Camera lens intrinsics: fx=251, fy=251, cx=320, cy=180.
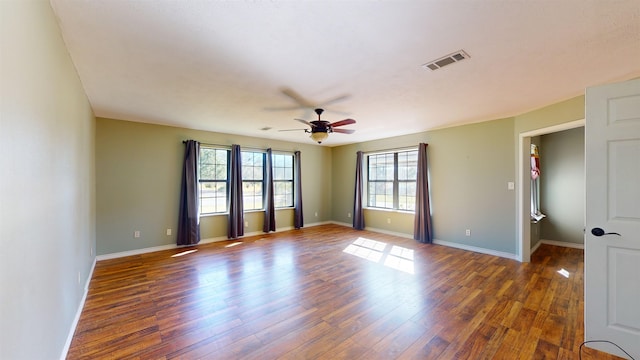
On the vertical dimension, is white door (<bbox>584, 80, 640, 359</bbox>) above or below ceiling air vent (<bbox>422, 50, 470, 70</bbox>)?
below

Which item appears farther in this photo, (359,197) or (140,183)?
(359,197)

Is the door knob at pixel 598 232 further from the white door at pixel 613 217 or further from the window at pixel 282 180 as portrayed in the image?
the window at pixel 282 180

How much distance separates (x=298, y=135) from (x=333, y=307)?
416 cm

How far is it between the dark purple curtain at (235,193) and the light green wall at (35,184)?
11.0 ft

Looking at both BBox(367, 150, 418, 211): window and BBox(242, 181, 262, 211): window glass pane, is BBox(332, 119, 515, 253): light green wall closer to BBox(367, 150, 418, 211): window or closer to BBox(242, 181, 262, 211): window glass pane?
BBox(367, 150, 418, 211): window

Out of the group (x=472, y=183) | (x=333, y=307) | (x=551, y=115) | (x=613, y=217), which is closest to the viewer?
(x=613, y=217)

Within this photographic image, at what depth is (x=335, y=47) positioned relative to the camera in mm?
2098

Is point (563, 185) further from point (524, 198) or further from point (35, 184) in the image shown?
point (35, 184)

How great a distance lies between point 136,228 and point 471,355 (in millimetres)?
5365

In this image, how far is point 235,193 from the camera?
573 cm

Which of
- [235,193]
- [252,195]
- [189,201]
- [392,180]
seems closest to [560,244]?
[392,180]

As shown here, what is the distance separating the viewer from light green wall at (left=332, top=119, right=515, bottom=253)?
14.6 ft

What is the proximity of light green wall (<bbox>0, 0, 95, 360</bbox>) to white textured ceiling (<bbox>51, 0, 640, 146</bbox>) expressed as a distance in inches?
17.9

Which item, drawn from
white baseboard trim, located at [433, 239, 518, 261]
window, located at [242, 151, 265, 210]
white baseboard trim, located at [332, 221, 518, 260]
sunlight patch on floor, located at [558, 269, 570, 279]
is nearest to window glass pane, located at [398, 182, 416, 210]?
white baseboard trim, located at [332, 221, 518, 260]
